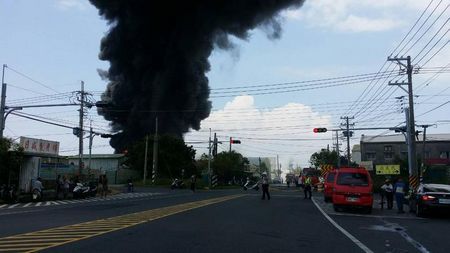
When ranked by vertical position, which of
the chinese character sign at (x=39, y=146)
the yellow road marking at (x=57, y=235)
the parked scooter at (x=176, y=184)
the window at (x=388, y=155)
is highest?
the window at (x=388, y=155)

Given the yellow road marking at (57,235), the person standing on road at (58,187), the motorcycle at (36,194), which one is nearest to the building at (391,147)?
the person standing on road at (58,187)

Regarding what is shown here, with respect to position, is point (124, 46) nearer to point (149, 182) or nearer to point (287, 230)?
point (149, 182)

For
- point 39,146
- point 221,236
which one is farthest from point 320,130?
point 221,236

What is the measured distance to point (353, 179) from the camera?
22.9 m

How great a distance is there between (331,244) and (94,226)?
21.6 feet

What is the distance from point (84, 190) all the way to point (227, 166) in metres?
55.5

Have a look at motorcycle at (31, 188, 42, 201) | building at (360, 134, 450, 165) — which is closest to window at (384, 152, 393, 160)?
building at (360, 134, 450, 165)

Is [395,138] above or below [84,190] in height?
above

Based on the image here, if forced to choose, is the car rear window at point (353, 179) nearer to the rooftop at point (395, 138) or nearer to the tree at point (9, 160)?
the tree at point (9, 160)

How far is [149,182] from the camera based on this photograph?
221ft

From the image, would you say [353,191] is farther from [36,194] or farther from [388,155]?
[388,155]

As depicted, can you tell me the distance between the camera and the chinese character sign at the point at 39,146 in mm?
36134

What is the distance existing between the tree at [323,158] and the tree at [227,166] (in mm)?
21920

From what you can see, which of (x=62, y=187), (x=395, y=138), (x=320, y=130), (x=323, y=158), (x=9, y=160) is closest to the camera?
(x=9, y=160)
